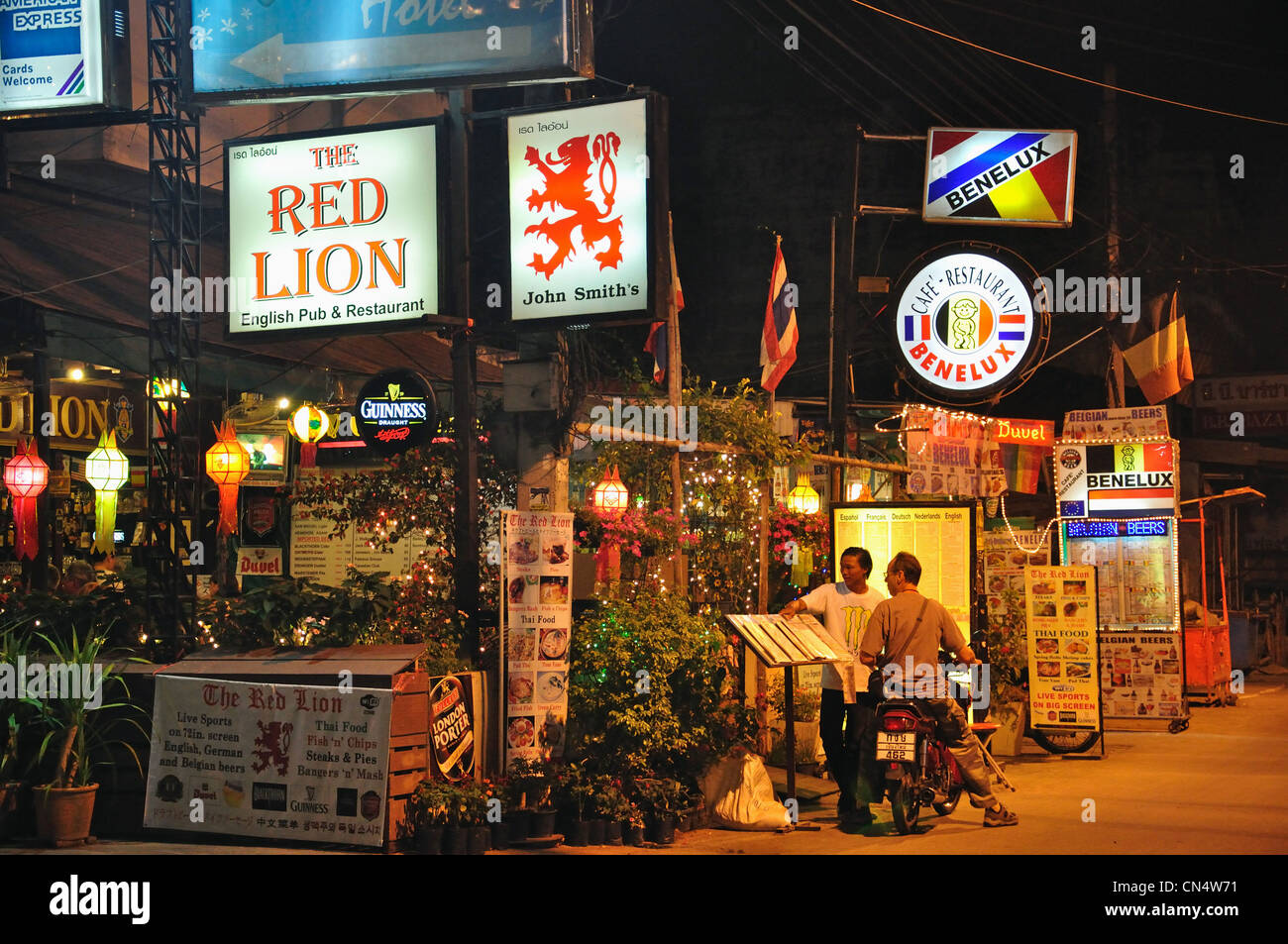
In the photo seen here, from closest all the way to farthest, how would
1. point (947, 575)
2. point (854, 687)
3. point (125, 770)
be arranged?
point (125, 770) → point (854, 687) → point (947, 575)

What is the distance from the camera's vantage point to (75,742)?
9852mm

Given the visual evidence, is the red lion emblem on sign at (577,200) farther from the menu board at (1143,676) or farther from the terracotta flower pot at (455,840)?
the menu board at (1143,676)

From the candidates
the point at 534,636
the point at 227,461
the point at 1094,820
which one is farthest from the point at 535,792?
the point at 227,461

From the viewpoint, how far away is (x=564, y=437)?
11.8 meters

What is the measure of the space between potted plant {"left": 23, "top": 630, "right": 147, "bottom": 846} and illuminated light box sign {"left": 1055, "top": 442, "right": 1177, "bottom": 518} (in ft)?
43.2

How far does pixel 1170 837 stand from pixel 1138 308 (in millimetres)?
12774

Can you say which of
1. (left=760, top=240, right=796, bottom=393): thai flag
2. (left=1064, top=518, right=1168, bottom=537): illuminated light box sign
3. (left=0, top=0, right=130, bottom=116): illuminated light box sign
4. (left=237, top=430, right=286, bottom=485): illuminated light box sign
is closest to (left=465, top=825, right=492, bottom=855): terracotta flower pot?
(left=760, top=240, right=796, bottom=393): thai flag

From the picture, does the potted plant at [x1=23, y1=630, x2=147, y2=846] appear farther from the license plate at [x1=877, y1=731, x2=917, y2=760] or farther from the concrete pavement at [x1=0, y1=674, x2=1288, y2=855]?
the license plate at [x1=877, y1=731, x2=917, y2=760]

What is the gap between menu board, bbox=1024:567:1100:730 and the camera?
1519 cm

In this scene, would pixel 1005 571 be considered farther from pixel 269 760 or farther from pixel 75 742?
pixel 75 742

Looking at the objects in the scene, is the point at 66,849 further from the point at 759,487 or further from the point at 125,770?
the point at 759,487

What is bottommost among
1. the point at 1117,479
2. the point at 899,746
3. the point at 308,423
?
the point at 899,746

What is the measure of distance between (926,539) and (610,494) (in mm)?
3738

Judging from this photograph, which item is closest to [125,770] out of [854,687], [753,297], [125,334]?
[854,687]
